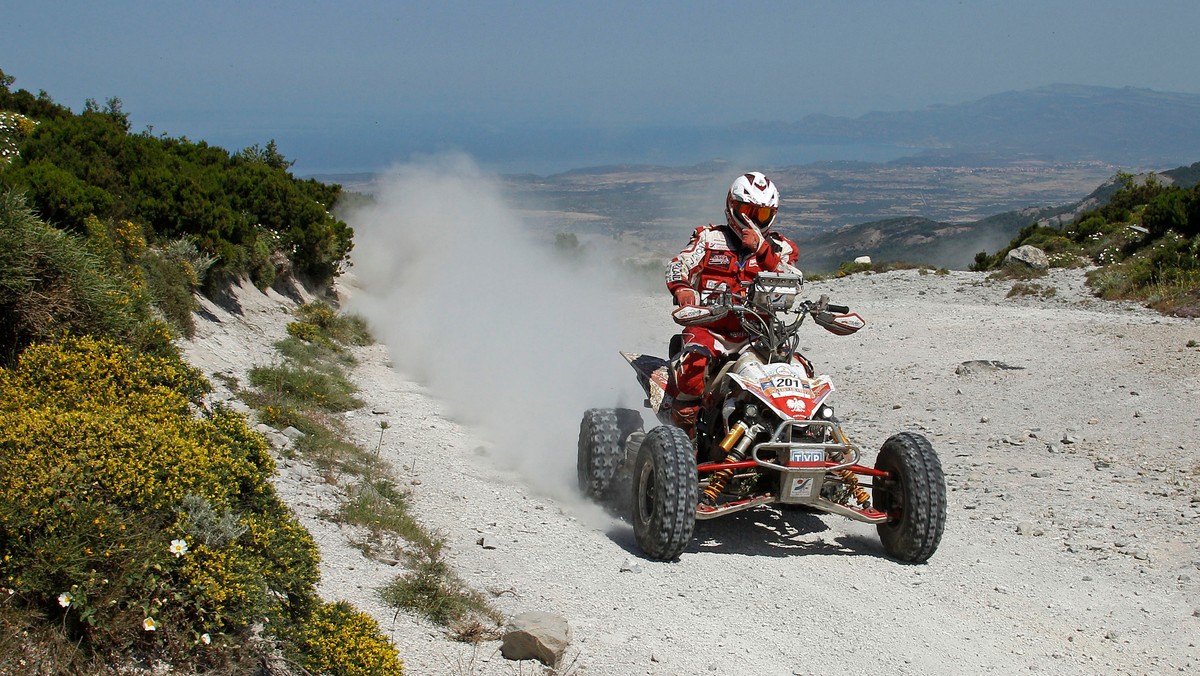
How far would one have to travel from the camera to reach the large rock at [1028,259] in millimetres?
26391

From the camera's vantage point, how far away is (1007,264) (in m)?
27.0

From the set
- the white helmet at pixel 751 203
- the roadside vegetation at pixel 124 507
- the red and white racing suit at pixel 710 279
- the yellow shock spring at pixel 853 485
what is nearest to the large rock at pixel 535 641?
the roadside vegetation at pixel 124 507

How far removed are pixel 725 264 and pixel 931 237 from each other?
5336 cm

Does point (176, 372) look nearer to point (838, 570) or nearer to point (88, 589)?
point (88, 589)

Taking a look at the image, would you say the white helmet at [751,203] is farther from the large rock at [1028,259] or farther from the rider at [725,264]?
the large rock at [1028,259]

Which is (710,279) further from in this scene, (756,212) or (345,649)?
(345,649)

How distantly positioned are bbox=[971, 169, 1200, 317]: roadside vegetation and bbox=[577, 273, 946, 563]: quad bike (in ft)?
44.2

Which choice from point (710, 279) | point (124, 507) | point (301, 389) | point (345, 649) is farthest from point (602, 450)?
point (124, 507)

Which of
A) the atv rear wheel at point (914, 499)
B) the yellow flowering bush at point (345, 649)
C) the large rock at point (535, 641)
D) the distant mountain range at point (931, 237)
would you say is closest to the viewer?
the yellow flowering bush at point (345, 649)

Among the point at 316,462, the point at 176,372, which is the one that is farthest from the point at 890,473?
the point at 176,372

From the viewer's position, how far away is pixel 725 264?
9.01 m

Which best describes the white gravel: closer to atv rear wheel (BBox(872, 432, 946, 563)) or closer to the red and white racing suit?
atv rear wheel (BBox(872, 432, 946, 563))

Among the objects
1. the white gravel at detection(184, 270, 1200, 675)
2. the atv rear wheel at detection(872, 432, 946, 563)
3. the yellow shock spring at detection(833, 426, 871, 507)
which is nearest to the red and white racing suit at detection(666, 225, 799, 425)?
the white gravel at detection(184, 270, 1200, 675)

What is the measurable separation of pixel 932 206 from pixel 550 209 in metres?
45.2
